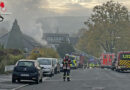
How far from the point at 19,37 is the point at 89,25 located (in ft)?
62.5

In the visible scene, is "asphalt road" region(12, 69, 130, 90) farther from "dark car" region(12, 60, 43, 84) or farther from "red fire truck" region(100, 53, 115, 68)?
"red fire truck" region(100, 53, 115, 68)

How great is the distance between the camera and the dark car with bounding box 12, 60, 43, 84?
1016 inches

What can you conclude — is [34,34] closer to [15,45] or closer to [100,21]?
[15,45]

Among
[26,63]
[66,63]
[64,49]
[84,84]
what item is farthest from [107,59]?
[26,63]

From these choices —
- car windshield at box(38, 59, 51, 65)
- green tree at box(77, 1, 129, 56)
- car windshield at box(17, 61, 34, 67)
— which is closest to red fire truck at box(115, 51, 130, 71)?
car windshield at box(38, 59, 51, 65)

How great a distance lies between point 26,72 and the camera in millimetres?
25984

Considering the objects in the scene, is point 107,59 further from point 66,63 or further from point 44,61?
point 66,63

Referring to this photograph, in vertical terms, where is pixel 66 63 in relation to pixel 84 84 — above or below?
above

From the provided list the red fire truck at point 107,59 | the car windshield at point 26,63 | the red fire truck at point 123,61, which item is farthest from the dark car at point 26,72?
the red fire truck at point 107,59

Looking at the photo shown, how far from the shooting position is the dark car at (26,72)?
25.8 meters

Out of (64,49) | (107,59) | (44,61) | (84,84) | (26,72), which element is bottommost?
(84,84)

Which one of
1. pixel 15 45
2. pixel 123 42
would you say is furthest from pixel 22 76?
pixel 15 45

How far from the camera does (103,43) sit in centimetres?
9950

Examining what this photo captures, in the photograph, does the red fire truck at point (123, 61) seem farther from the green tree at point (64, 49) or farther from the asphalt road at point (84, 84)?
the green tree at point (64, 49)
